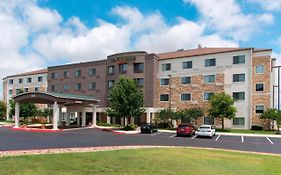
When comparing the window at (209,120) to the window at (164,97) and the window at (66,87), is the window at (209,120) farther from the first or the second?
the window at (66,87)

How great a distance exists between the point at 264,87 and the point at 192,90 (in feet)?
36.7

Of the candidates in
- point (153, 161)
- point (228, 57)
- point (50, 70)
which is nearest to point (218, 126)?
point (228, 57)

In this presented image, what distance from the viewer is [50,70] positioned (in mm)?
62750

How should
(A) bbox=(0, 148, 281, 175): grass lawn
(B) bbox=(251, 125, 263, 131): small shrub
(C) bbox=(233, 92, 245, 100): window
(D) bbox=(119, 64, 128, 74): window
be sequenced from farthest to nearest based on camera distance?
(D) bbox=(119, 64, 128, 74): window < (C) bbox=(233, 92, 245, 100): window < (B) bbox=(251, 125, 263, 131): small shrub < (A) bbox=(0, 148, 281, 175): grass lawn

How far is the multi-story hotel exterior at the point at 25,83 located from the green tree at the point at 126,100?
1317 inches

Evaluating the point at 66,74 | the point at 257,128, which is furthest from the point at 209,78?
the point at 66,74

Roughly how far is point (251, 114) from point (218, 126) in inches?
208

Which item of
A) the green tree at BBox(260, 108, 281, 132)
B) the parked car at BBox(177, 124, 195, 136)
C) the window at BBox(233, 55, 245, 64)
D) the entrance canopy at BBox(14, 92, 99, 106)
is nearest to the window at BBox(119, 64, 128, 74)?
the entrance canopy at BBox(14, 92, 99, 106)

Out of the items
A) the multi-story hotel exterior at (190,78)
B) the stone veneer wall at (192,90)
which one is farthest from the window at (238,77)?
the stone veneer wall at (192,90)

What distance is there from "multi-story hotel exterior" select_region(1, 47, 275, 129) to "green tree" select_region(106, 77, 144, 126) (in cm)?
684

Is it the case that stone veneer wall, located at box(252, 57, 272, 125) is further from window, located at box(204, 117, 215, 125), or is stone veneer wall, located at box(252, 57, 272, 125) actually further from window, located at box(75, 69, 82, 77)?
window, located at box(75, 69, 82, 77)

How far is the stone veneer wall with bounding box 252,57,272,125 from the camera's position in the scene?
133ft

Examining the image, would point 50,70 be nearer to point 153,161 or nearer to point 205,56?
point 205,56

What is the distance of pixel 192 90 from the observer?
46.5 m
